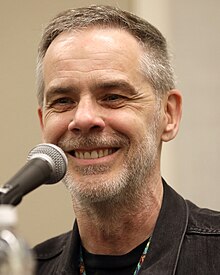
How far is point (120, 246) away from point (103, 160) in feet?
0.80

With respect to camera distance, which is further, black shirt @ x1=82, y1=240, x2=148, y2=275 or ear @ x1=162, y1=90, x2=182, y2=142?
ear @ x1=162, y1=90, x2=182, y2=142

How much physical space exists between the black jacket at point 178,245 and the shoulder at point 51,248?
5 cm

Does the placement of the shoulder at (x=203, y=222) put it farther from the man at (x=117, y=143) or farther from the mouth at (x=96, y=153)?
the mouth at (x=96, y=153)

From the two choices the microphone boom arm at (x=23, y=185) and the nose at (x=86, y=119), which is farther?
the nose at (x=86, y=119)

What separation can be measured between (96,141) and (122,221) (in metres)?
0.24

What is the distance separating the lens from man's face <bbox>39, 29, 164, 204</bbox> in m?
1.41

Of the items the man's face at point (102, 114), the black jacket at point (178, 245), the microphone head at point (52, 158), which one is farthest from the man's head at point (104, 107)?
the microphone head at point (52, 158)

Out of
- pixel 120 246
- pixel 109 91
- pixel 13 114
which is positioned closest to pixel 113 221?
pixel 120 246

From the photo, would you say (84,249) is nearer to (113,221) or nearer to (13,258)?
(113,221)

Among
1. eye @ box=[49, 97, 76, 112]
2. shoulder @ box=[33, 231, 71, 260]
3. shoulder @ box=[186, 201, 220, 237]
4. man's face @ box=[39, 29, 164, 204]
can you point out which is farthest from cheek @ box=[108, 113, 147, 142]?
shoulder @ box=[33, 231, 71, 260]

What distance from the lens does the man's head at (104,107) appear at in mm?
1415

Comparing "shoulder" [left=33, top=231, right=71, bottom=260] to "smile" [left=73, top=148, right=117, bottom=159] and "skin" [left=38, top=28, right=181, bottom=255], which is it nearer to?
"skin" [left=38, top=28, right=181, bottom=255]

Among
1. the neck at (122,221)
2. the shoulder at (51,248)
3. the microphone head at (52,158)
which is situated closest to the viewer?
the microphone head at (52,158)

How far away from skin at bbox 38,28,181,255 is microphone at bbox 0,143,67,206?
16.6 inches
